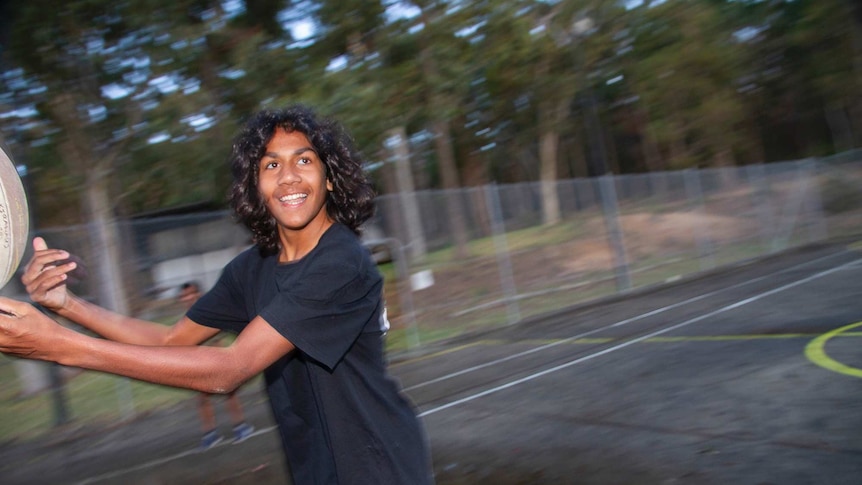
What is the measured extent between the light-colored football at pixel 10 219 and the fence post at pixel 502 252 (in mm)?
12631

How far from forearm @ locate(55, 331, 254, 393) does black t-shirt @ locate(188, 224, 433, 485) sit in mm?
163

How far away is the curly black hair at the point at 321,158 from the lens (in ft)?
8.09

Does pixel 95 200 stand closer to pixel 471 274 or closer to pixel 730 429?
pixel 471 274

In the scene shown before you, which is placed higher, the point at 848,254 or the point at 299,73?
the point at 299,73

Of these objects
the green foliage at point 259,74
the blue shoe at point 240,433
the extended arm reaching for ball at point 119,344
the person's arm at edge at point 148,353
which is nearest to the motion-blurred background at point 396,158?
the green foliage at point 259,74

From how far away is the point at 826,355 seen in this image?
310 inches

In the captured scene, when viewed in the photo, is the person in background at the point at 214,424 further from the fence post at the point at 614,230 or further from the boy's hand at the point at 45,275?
the fence post at the point at 614,230

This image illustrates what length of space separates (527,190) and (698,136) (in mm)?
21332

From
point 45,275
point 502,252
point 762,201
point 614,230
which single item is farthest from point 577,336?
point 762,201

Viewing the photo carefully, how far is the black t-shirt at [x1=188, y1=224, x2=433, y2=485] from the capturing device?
214 cm

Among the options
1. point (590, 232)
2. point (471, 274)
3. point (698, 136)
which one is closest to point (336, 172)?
point (471, 274)

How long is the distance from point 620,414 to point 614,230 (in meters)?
10.3

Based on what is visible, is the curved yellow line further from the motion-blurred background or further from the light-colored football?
the light-colored football

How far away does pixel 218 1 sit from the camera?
1193cm
